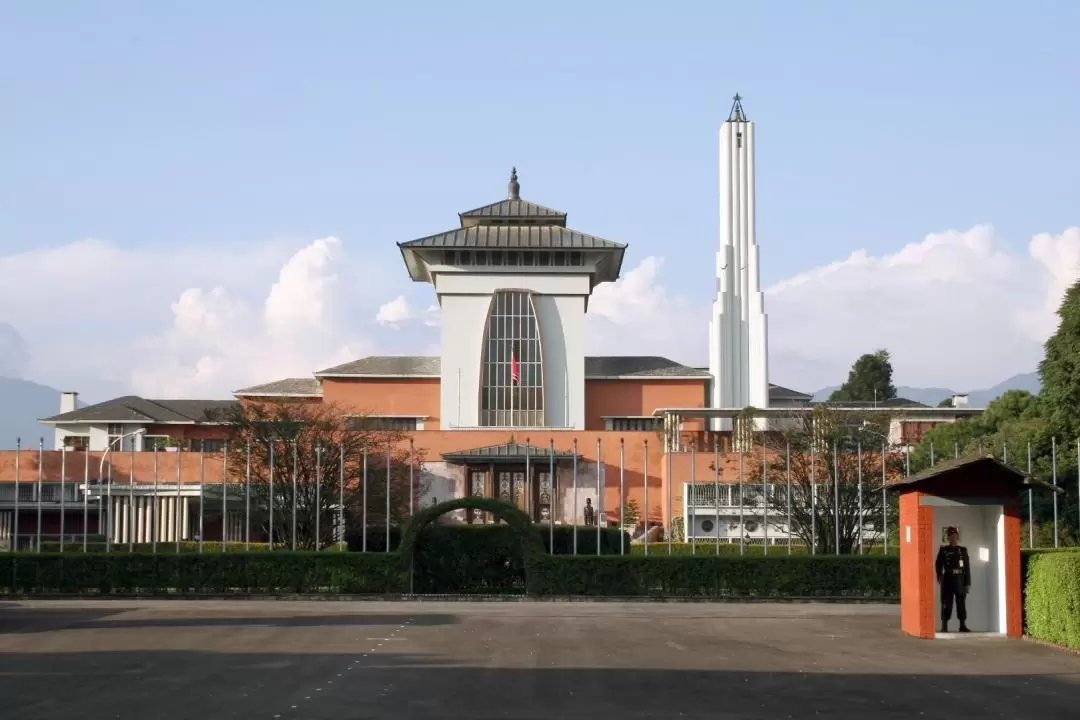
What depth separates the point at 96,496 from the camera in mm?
59469

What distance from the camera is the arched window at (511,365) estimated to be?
74375 mm

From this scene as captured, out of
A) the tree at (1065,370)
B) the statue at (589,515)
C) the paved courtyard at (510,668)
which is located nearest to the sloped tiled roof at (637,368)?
the statue at (589,515)

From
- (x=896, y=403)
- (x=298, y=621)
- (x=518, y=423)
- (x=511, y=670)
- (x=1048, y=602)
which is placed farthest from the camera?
(x=896, y=403)

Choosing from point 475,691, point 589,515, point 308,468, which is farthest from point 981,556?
point 589,515

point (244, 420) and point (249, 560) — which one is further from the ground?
point (244, 420)

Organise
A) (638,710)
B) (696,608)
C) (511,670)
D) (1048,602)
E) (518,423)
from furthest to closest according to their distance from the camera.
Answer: (518,423)
(696,608)
(1048,602)
(511,670)
(638,710)

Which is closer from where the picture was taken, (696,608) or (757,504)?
(696,608)

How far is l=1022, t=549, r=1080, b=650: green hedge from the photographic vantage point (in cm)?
1980

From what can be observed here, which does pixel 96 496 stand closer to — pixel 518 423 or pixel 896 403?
pixel 518 423

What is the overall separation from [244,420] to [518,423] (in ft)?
77.0

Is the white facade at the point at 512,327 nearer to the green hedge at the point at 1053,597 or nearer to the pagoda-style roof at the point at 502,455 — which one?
the pagoda-style roof at the point at 502,455

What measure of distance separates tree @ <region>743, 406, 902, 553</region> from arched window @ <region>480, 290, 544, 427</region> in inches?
974

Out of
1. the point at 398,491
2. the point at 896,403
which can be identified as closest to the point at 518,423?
the point at 398,491

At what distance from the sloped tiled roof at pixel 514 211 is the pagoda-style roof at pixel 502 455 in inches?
608
